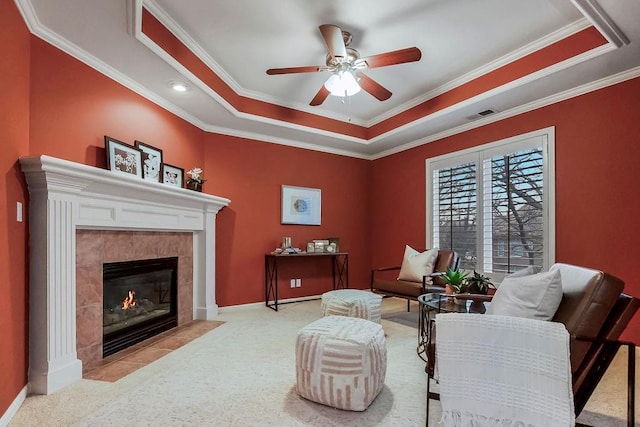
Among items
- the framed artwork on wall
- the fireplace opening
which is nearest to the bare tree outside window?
the framed artwork on wall

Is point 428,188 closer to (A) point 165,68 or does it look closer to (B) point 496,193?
(B) point 496,193

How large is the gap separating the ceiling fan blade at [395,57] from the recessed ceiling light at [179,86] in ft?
5.62

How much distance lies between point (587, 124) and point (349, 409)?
11.2 feet

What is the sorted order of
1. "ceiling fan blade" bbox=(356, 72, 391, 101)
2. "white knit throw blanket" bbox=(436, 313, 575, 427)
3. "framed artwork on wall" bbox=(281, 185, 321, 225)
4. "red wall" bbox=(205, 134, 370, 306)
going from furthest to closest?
"framed artwork on wall" bbox=(281, 185, 321, 225)
"red wall" bbox=(205, 134, 370, 306)
"ceiling fan blade" bbox=(356, 72, 391, 101)
"white knit throw blanket" bbox=(436, 313, 575, 427)

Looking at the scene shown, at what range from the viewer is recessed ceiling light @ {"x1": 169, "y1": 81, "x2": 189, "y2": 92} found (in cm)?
316

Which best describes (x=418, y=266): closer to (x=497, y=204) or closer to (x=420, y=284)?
(x=420, y=284)

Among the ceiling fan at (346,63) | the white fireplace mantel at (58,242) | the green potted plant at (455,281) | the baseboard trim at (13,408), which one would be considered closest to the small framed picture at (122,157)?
the white fireplace mantel at (58,242)

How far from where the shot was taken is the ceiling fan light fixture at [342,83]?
9.75 feet

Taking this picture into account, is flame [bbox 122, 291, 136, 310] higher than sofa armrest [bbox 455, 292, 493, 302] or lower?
lower

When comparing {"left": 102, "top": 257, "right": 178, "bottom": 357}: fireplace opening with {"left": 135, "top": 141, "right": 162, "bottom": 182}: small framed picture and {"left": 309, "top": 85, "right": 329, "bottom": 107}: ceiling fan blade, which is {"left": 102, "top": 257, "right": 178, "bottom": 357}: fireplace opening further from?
{"left": 309, "top": 85, "right": 329, "bottom": 107}: ceiling fan blade

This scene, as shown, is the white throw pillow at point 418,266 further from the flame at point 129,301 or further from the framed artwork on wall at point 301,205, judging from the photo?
the flame at point 129,301

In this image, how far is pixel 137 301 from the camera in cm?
327

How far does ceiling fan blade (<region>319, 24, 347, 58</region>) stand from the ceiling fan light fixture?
278 millimetres

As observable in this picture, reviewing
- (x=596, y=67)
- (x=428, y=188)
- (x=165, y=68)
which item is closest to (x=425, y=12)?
(x=596, y=67)
